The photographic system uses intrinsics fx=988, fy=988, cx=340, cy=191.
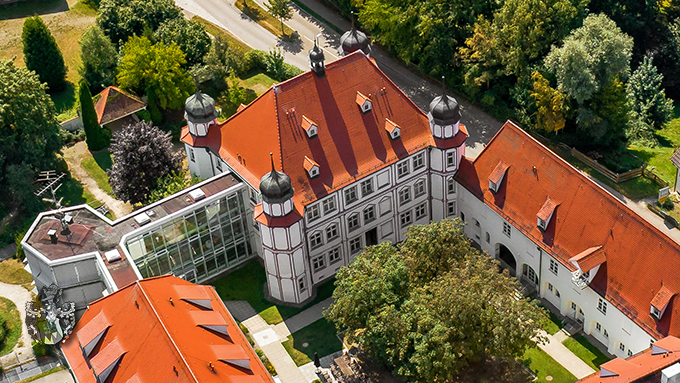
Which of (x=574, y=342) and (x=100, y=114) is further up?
(x=100, y=114)

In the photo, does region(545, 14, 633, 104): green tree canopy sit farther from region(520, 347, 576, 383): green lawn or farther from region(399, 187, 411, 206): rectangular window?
region(520, 347, 576, 383): green lawn

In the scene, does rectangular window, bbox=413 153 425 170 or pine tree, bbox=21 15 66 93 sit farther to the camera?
pine tree, bbox=21 15 66 93

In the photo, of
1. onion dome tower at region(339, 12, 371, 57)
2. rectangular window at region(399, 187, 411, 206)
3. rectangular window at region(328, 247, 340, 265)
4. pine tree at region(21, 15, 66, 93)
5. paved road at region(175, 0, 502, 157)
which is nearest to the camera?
rectangular window at region(328, 247, 340, 265)

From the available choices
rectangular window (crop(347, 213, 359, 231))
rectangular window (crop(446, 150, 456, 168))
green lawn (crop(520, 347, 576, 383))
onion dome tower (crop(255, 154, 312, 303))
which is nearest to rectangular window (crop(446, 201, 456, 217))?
rectangular window (crop(446, 150, 456, 168))

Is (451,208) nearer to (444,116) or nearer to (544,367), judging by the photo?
(444,116)

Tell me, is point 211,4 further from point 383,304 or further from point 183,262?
point 383,304

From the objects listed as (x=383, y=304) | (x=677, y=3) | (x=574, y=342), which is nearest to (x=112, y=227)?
(x=383, y=304)

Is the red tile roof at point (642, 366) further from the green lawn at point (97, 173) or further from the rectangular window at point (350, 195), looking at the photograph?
the green lawn at point (97, 173)
